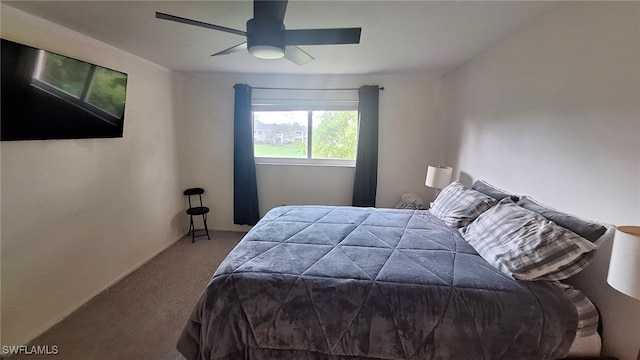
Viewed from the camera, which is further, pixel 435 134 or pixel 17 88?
pixel 435 134

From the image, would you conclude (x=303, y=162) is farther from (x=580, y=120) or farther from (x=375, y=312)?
(x=580, y=120)

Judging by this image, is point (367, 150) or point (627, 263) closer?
point (627, 263)

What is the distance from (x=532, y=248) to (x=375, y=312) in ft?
2.92

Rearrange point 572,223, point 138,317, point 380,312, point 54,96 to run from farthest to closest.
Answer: point 138,317
point 54,96
point 572,223
point 380,312

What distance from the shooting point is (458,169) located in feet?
10.5

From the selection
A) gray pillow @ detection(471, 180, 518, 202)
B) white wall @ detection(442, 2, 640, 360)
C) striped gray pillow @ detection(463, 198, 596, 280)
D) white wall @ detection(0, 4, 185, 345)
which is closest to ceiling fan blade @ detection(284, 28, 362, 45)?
Result: white wall @ detection(442, 2, 640, 360)

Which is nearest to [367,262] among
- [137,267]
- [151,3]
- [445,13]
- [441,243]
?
[441,243]

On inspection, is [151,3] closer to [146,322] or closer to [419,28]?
[419,28]

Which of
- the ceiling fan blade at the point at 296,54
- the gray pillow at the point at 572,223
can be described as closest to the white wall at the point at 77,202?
the ceiling fan blade at the point at 296,54

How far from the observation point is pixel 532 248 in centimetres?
144

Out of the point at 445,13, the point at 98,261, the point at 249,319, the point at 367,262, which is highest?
the point at 445,13

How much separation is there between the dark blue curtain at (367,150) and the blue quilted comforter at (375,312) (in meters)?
2.15

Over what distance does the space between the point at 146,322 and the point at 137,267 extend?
108cm

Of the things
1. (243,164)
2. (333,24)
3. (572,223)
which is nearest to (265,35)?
(333,24)
